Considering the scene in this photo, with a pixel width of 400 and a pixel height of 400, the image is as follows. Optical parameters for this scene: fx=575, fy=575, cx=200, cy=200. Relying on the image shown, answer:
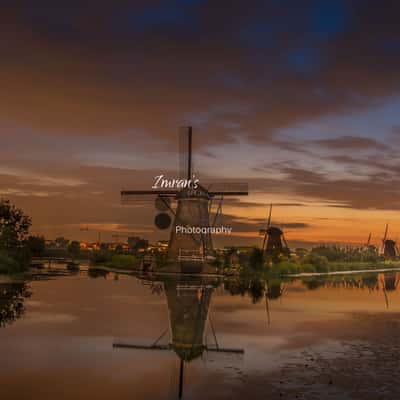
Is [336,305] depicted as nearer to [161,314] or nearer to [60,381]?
[161,314]

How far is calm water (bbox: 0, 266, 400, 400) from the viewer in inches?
540

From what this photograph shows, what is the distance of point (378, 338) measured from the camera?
822 inches

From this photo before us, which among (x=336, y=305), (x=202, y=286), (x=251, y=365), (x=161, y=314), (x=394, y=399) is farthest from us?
(x=202, y=286)

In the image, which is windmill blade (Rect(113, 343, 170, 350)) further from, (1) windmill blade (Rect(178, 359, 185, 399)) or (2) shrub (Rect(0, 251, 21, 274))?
(2) shrub (Rect(0, 251, 21, 274))

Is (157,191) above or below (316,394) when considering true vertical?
above

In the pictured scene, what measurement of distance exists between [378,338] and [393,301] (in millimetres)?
16560

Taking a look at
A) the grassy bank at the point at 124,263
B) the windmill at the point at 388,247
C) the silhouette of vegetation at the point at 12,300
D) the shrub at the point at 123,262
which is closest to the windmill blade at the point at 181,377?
the silhouette of vegetation at the point at 12,300

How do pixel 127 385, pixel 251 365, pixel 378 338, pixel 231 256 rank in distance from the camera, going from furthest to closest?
pixel 231 256 < pixel 378 338 < pixel 251 365 < pixel 127 385

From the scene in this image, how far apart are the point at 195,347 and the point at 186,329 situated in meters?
3.86

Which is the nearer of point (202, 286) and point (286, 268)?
point (202, 286)

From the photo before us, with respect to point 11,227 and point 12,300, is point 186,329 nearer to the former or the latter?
point 12,300

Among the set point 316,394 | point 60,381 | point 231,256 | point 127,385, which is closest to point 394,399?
point 316,394

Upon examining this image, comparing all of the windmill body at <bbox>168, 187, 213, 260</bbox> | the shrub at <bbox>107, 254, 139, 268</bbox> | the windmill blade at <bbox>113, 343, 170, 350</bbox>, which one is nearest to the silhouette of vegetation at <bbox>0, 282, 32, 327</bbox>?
the windmill blade at <bbox>113, 343, 170, 350</bbox>

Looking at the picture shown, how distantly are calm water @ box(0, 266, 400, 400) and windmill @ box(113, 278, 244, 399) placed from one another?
0.17 ft
